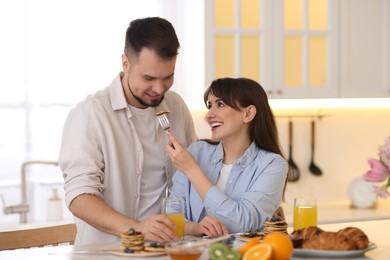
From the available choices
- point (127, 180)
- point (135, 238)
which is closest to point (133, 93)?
point (127, 180)

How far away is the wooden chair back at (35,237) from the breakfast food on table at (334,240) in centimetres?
102

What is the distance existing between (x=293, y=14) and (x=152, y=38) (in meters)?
2.08

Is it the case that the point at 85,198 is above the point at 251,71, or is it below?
below

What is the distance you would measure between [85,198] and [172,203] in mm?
353

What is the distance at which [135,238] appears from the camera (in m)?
2.61

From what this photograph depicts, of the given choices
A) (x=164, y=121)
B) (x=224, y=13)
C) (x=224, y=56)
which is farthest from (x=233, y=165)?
(x=224, y=13)

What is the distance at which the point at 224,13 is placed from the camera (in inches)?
192

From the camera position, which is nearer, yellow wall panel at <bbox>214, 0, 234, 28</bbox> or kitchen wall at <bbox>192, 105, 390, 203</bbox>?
yellow wall panel at <bbox>214, 0, 234, 28</bbox>

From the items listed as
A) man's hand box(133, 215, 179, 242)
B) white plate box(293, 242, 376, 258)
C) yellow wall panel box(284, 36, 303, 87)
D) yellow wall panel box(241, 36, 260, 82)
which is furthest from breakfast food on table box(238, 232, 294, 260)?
yellow wall panel box(284, 36, 303, 87)

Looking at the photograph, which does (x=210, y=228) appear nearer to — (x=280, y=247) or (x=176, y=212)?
(x=176, y=212)

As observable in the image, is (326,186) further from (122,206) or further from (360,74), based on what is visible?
(122,206)

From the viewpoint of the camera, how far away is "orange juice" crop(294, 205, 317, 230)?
315cm

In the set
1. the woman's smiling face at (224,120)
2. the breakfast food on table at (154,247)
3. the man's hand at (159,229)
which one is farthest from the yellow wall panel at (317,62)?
the breakfast food on table at (154,247)

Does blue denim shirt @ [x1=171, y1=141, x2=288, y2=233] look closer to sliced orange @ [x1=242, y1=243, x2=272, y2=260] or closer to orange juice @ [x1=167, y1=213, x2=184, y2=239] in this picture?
orange juice @ [x1=167, y1=213, x2=184, y2=239]
